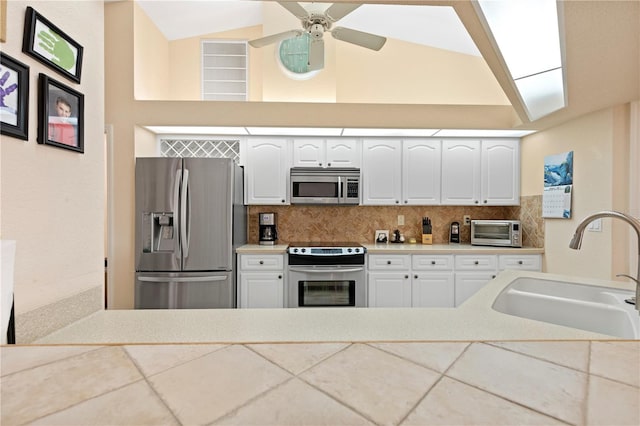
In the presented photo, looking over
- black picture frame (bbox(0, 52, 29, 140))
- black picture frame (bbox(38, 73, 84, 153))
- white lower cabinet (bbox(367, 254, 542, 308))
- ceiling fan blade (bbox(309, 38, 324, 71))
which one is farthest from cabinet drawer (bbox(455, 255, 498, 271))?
black picture frame (bbox(0, 52, 29, 140))

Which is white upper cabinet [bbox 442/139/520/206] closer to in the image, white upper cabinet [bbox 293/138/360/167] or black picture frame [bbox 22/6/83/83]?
white upper cabinet [bbox 293/138/360/167]

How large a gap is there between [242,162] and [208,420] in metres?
3.22

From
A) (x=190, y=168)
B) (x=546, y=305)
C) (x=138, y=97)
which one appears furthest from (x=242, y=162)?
(x=546, y=305)

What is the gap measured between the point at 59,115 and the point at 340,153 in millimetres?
2822

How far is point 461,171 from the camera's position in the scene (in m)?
3.53

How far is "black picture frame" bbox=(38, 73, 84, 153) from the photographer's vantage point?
81 centimetres

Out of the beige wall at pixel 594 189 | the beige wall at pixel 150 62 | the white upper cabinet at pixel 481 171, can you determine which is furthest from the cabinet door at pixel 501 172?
the beige wall at pixel 150 62

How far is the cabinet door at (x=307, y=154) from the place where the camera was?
11.3 ft

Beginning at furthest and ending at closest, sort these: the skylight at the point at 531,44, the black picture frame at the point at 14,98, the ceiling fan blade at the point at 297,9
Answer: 1. the ceiling fan blade at the point at 297,9
2. the skylight at the point at 531,44
3. the black picture frame at the point at 14,98

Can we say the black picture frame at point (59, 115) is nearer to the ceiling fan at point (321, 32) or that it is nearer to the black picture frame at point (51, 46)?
the black picture frame at point (51, 46)

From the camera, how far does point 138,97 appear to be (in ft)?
10.1

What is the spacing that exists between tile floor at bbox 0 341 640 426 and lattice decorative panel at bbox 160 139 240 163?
9.95ft

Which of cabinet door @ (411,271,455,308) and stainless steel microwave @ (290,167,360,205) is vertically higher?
stainless steel microwave @ (290,167,360,205)

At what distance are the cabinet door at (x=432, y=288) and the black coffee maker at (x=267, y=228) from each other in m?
1.66
